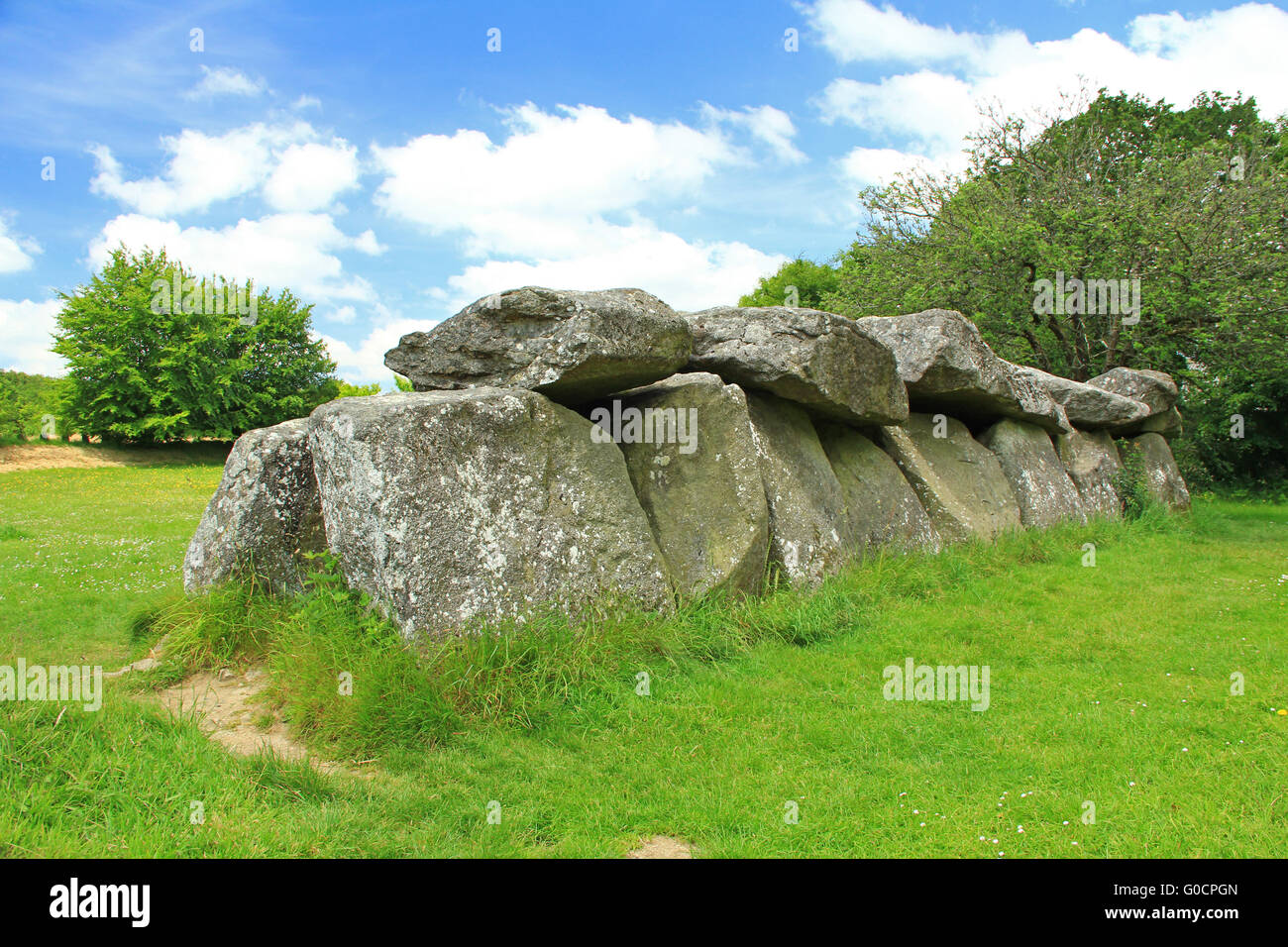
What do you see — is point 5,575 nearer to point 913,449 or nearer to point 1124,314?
point 913,449

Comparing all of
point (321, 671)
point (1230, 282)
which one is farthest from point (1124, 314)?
point (321, 671)

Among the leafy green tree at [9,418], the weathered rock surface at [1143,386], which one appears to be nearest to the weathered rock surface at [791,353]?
the weathered rock surface at [1143,386]

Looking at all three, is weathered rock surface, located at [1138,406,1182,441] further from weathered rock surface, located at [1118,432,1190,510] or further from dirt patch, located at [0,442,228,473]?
dirt patch, located at [0,442,228,473]

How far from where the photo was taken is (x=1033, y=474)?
12.0 metres

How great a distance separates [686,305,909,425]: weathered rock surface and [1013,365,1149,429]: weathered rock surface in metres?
5.95

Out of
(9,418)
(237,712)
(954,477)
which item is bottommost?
(237,712)

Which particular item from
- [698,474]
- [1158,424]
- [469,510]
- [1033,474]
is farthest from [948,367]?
[1158,424]

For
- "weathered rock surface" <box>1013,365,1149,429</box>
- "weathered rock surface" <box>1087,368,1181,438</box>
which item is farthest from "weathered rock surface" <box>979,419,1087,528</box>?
"weathered rock surface" <box>1087,368,1181,438</box>

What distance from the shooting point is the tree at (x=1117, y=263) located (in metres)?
15.5

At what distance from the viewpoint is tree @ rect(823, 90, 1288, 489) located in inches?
611

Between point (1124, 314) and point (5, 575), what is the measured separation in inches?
766

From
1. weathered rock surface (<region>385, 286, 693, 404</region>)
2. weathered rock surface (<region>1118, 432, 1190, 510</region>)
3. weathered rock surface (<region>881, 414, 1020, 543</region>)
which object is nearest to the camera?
weathered rock surface (<region>385, 286, 693, 404</region>)

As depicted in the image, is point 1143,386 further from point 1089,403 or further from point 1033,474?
point 1033,474

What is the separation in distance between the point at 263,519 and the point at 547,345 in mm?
2867
